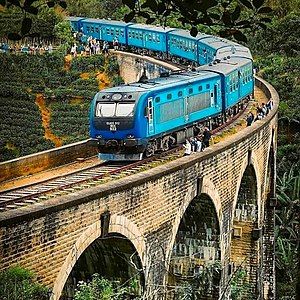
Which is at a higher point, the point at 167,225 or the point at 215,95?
the point at 215,95

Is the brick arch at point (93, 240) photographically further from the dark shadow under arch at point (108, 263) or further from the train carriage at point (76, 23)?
the train carriage at point (76, 23)

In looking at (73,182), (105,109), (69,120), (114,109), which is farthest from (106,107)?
(69,120)

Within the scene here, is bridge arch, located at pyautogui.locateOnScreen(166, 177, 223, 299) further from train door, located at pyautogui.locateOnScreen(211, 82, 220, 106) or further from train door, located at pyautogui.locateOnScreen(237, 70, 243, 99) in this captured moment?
train door, located at pyautogui.locateOnScreen(237, 70, 243, 99)

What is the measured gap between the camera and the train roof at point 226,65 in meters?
20.6

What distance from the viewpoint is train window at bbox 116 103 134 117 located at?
1507cm

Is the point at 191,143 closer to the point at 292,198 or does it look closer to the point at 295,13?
the point at 292,198

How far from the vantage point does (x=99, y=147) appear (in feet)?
50.7

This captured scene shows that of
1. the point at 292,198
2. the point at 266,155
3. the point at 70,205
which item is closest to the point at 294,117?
the point at 292,198

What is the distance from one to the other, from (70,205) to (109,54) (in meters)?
33.6

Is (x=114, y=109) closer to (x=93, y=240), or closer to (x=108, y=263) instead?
(x=108, y=263)

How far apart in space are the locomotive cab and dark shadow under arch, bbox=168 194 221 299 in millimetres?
1577

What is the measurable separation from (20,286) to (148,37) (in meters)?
33.1

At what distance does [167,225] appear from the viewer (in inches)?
501

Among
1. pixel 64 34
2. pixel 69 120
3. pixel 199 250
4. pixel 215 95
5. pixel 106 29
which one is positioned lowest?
pixel 69 120
